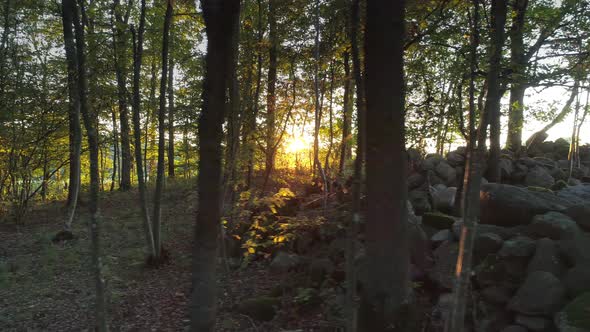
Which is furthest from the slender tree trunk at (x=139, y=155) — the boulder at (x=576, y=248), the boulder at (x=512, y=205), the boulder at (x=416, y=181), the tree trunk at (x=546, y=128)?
the tree trunk at (x=546, y=128)

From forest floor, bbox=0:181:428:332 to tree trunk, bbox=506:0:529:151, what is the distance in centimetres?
548

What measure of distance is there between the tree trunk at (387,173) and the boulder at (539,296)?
1.85 metres

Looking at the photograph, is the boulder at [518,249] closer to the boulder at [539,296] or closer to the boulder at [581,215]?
the boulder at [539,296]

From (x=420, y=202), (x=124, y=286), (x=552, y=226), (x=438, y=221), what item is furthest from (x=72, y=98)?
(x=552, y=226)

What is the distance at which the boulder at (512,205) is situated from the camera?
21.2ft

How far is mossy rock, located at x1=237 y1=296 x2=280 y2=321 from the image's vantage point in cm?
650

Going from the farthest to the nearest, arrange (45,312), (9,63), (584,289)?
(9,63) < (45,312) < (584,289)

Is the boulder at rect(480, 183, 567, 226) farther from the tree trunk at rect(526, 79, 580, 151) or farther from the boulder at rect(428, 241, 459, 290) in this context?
the tree trunk at rect(526, 79, 580, 151)

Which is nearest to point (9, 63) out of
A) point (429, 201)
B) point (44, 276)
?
point (44, 276)

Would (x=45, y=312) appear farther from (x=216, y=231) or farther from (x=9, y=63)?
(x=9, y=63)

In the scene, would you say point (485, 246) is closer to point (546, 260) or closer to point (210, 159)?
point (546, 260)

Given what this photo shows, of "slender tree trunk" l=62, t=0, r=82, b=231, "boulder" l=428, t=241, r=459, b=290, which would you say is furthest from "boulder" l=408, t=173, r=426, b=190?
"slender tree trunk" l=62, t=0, r=82, b=231

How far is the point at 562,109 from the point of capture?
1341 centimetres

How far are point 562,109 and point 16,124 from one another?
70.5 ft
